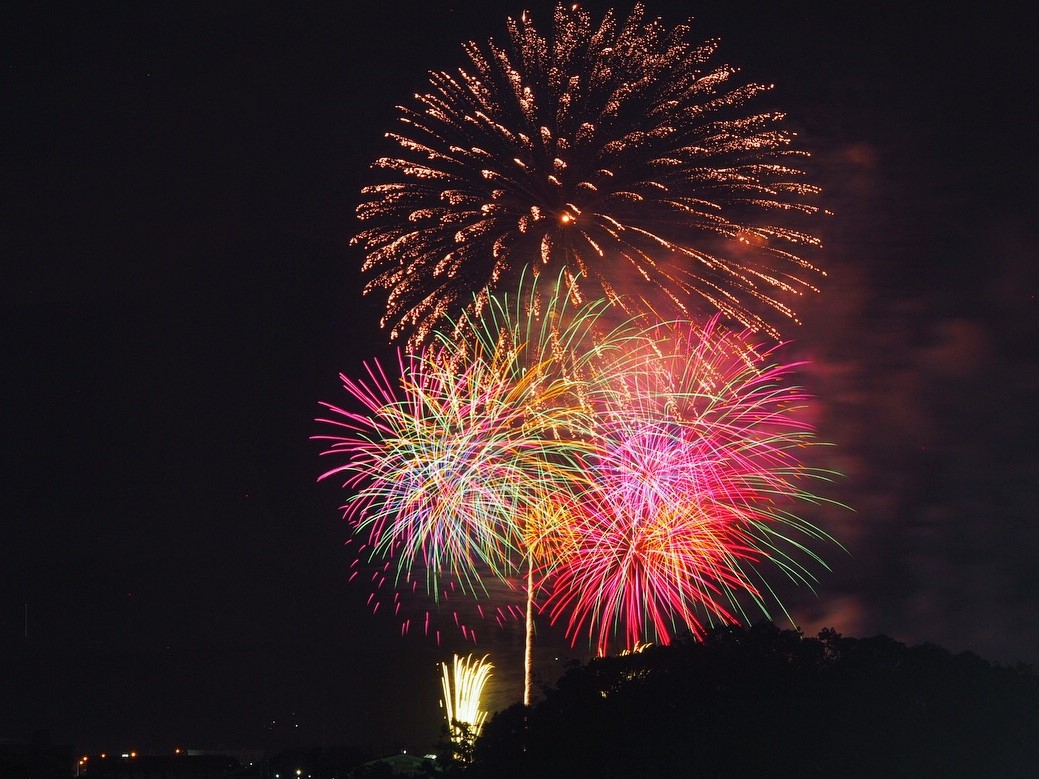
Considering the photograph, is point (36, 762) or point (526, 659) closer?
point (526, 659)

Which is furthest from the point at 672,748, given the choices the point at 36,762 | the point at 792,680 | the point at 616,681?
the point at 36,762

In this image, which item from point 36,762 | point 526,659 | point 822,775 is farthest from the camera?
point 36,762

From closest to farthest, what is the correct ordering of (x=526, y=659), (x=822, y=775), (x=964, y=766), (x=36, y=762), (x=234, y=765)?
(x=822, y=775) < (x=964, y=766) < (x=526, y=659) < (x=36, y=762) < (x=234, y=765)

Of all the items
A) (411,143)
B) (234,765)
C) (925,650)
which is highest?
(411,143)

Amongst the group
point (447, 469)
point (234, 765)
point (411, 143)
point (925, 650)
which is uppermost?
point (411, 143)

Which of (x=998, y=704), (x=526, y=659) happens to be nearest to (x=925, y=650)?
(x=998, y=704)

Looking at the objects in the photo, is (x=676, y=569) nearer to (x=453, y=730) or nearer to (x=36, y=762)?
(x=453, y=730)

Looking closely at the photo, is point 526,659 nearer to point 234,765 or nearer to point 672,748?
point 672,748

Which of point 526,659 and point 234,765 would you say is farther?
point 234,765

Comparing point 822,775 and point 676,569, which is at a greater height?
point 676,569
